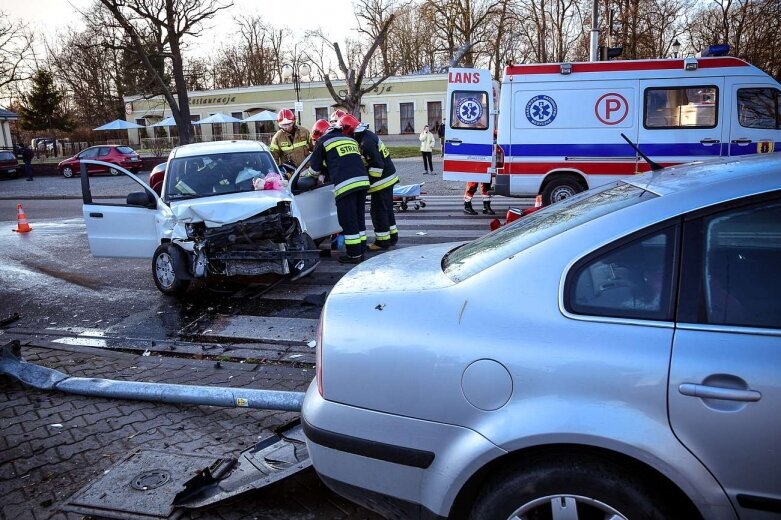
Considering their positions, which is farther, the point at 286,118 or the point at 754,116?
the point at 286,118

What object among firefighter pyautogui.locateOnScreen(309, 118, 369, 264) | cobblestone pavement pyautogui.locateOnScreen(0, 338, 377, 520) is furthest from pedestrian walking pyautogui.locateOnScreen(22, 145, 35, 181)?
cobblestone pavement pyautogui.locateOnScreen(0, 338, 377, 520)

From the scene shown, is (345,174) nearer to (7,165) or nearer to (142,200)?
(142,200)

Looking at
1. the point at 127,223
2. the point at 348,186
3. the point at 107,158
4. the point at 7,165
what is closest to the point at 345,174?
the point at 348,186

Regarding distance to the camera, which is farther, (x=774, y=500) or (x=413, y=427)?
(x=413, y=427)

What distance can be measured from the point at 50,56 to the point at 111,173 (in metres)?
35.3

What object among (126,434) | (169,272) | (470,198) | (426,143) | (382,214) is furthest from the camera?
(426,143)

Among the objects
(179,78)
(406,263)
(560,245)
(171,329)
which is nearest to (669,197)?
(560,245)

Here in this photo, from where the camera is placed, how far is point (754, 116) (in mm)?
9867

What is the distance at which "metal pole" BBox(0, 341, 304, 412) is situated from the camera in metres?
3.67

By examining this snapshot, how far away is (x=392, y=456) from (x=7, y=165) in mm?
34465

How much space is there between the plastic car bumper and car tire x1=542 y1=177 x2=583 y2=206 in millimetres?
9119

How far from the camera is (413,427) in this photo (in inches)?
84.0

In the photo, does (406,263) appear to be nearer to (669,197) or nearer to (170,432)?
(669,197)

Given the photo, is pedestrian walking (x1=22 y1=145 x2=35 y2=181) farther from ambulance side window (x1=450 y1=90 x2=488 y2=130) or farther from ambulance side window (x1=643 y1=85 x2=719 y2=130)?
ambulance side window (x1=643 y1=85 x2=719 y2=130)
